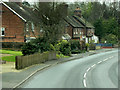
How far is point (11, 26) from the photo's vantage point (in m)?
52.2

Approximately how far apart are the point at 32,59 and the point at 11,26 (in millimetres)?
25102

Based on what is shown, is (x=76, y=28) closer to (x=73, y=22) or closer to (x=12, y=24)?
(x=73, y=22)

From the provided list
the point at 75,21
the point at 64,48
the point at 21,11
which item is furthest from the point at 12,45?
the point at 75,21

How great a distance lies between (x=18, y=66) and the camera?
2445 centimetres

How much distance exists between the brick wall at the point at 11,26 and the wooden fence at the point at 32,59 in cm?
1704

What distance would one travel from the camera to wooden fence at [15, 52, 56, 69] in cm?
2459

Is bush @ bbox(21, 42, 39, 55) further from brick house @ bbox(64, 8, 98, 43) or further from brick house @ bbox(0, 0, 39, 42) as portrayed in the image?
brick house @ bbox(64, 8, 98, 43)

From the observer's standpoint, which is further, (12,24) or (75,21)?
(75,21)

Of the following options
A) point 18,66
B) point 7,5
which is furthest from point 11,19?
point 18,66

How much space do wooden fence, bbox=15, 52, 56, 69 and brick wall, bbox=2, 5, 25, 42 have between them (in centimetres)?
1704

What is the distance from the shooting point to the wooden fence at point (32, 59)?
80.7 feet

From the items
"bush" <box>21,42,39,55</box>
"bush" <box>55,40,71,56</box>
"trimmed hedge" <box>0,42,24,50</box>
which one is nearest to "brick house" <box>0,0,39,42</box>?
"trimmed hedge" <box>0,42,24,50</box>

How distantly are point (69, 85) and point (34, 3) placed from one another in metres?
23.4

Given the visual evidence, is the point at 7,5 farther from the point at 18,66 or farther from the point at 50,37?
the point at 18,66
